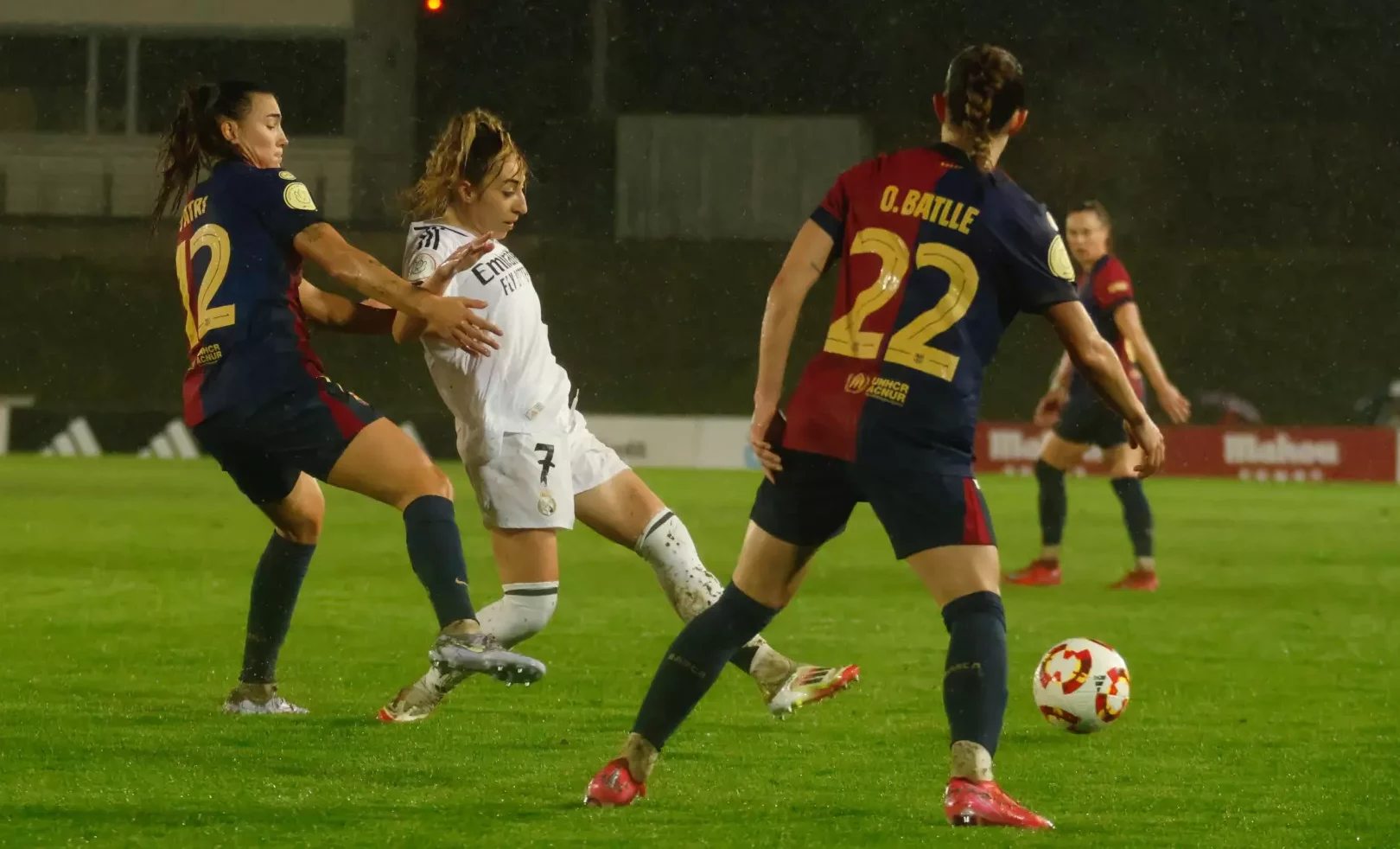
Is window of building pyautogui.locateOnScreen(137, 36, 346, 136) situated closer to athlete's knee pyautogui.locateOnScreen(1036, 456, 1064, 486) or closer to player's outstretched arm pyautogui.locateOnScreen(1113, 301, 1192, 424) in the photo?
athlete's knee pyautogui.locateOnScreen(1036, 456, 1064, 486)

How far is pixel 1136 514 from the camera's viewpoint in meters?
10.7

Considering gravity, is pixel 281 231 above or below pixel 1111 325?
above

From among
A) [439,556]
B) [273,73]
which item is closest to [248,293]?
[439,556]

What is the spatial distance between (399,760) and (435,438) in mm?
20110

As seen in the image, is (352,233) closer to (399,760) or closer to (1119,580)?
(1119,580)

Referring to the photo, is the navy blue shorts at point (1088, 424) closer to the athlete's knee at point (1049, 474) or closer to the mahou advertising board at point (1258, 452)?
the athlete's knee at point (1049, 474)

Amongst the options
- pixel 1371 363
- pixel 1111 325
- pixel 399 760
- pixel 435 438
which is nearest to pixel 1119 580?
pixel 1111 325

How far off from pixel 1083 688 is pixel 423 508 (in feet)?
6.46

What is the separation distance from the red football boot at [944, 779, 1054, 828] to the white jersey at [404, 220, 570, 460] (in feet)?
5.69

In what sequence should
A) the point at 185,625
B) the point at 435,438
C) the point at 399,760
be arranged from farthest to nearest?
the point at 435,438
the point at 185,625
the point at 399,760

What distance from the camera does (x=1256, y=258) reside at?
1148 inches

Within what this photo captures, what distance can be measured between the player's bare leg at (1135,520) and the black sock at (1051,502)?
29 cm

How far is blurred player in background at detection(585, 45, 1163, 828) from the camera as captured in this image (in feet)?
14.0

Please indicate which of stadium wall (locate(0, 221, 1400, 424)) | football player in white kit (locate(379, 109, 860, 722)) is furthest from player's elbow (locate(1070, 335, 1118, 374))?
stadium wall (locate(0, 221, 1400, 424))
